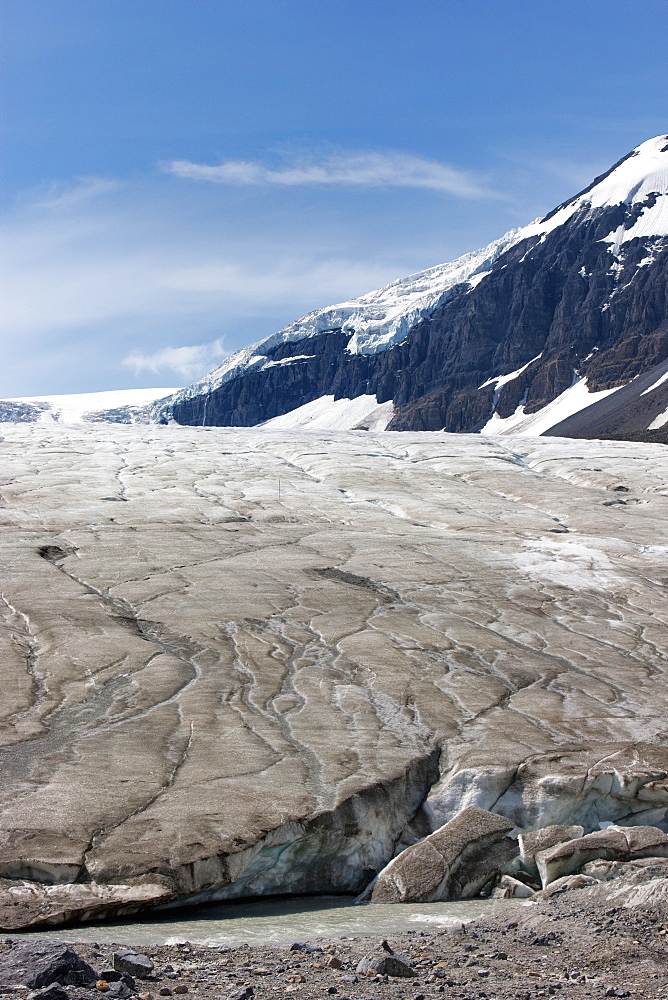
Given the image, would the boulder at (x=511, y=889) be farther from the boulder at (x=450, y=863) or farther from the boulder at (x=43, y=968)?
Result: the boulder at (x=43, y=968)

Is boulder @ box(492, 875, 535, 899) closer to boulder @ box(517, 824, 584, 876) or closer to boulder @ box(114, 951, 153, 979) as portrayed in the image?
boulder @ box(517, 824, 584, 876)

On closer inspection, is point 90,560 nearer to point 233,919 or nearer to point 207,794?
point 207,794

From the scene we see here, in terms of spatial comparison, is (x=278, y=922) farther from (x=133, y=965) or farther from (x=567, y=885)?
(x=567, y=885)

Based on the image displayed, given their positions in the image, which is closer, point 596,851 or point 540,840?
point 596,851

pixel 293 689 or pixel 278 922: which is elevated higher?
pixel 293 689

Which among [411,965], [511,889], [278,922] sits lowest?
[511,889]

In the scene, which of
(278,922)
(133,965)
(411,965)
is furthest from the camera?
(278,922)

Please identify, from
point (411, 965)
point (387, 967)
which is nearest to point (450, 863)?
point (411, 965)
